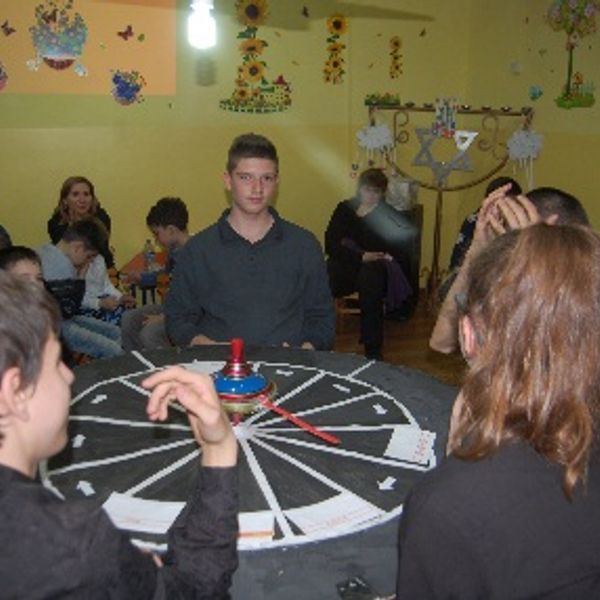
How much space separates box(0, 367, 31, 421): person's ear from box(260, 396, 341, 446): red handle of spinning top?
1124 millimetres

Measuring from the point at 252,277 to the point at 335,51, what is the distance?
184 inches

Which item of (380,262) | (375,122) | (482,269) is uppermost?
(375,122)

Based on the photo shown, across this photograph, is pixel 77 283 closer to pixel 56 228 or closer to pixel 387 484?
pixel 56 228

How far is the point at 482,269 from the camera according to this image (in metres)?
1.49

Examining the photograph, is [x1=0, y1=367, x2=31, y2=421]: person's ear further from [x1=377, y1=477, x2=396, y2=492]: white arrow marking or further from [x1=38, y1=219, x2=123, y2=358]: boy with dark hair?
[x1=38, y1=219, x2=123, y2=358]: boy with dark hair

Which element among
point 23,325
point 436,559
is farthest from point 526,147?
point 23,325

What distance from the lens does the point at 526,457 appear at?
4.39ft

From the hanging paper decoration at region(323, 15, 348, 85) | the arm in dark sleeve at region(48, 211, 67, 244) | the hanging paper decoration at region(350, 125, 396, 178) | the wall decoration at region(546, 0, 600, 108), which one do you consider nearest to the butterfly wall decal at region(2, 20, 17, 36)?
the arm in dark sleeve at region(48, 211, 67, 244)

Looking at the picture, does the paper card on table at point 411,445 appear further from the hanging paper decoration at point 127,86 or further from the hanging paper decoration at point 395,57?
the hanging paper decoration at point 395,57

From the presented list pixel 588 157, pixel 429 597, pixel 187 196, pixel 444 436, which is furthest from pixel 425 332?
pixel 429 597

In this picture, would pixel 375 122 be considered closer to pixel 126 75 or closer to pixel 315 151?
pixel 315 151

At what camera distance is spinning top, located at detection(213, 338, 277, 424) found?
7.41 feet

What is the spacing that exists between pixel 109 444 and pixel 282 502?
25.0 inches

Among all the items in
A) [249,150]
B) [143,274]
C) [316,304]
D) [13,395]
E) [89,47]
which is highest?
[89,47]
